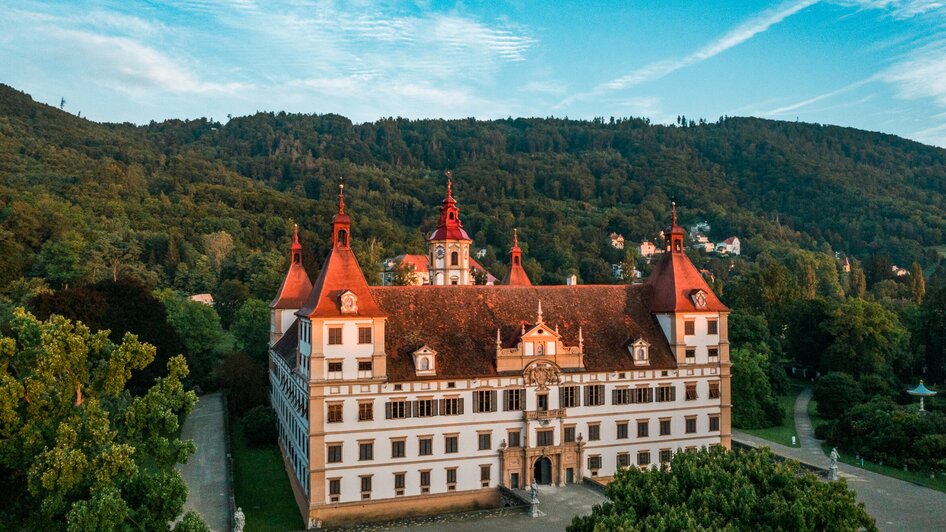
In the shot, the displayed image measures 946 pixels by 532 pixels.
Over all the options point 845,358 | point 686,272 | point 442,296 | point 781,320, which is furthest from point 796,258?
point 442,296

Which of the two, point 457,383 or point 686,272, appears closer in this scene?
point 457,383

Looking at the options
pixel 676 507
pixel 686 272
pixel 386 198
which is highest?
pixel 386 198

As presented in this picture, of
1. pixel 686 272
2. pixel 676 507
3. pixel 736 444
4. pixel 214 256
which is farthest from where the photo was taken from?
pixel 214 256

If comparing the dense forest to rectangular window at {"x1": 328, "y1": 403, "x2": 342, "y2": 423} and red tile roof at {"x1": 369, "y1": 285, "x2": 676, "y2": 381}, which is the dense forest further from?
rectangular window at {"x1": 328, "y1": 403, "x2": 342, "y2": 423}

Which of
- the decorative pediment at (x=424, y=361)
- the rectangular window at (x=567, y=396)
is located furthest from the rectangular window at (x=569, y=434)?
the decorative pediment at (x=424, y=361)

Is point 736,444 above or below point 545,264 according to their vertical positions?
below

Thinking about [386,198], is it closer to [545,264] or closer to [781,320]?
[545,264]

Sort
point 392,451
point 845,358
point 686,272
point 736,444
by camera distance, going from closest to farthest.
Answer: point 392,451 < point 686,272 < point 736,444 < point 845,358

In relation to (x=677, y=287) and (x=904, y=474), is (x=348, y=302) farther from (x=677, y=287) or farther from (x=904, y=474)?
(x=904, y=474)
